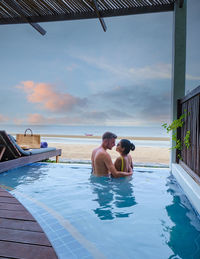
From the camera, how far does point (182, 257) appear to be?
65.9 inches

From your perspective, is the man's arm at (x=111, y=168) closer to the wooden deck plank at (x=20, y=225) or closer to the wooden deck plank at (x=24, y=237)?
the wooden deck plank at (x=20, y=225)

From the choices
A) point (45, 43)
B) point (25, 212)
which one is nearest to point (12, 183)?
point (25, 212)

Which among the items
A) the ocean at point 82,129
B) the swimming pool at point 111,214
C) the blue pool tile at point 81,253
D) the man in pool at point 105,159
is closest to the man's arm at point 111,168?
the man in pool at point 105,159

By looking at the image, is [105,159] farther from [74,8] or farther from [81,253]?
[74,8]

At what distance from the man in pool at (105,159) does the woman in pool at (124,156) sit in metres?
0.14

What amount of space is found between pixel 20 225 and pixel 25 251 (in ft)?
1.27

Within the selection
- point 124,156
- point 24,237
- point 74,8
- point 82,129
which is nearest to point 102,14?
Answer: point 74,8

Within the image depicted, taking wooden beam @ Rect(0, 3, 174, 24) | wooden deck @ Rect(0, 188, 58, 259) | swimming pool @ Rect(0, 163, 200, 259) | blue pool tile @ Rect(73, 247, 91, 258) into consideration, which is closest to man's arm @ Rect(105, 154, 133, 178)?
swimming pool @ Rect(0, 163, 200, 259)

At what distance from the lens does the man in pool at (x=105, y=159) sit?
400cm

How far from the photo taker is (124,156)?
4285 millimetres

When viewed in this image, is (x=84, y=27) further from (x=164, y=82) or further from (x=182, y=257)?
(x=182, y=257)

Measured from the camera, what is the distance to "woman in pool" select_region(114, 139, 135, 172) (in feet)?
13.6

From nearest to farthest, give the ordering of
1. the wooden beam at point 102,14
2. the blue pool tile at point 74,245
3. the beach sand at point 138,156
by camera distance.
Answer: the blue pool tile at point 74,245 < the wooden beam at point 102,14 < the beach sand at point 138,156

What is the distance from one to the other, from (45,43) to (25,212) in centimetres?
3053
